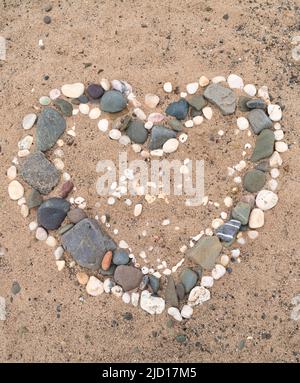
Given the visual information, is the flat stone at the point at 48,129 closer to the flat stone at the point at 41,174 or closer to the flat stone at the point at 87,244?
the flat stone at the point at 41,174

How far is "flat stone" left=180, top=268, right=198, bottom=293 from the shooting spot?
3115 millimetres

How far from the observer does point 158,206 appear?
326cm

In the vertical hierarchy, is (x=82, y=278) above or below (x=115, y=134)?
Answer: below

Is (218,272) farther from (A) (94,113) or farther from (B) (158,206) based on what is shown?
(A) (94,113)

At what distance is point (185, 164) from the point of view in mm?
3293

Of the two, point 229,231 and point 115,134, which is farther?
point 115,134

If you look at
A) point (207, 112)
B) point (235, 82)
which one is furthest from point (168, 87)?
point (235, 82)

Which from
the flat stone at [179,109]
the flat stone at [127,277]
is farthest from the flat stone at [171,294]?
the flat stone at [179,109]

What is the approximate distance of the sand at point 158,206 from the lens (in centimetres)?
309

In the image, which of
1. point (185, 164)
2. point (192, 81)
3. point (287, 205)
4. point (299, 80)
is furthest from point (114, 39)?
point (287, 205)

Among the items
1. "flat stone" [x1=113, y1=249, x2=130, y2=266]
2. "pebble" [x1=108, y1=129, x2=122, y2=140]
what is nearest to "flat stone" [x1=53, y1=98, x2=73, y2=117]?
"pebble" [x1=108, y1=129, x2=122, y2=140]

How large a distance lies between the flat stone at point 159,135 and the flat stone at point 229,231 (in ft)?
2.03

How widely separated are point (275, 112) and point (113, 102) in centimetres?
97

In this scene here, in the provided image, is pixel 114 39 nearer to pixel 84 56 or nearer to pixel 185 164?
pixel 84 56
